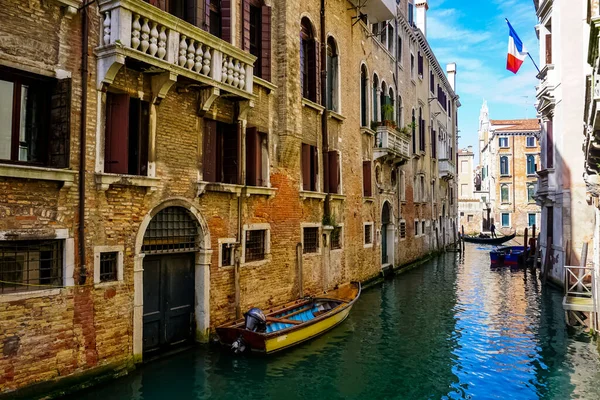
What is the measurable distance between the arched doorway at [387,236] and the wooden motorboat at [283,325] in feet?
25.4

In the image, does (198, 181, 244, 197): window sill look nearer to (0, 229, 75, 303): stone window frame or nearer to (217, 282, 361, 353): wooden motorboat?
(217, 282, 361, 353): wooden motorboat

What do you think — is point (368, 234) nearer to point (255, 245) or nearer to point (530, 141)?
point (255, 245)

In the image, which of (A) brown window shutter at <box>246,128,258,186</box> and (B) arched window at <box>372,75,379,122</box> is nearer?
(A) brown window shutter at <box>246,128,258,186</box>

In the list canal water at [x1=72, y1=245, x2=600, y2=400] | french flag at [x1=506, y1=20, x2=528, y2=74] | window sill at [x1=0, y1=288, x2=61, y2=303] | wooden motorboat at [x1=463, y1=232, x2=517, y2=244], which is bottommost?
canal water at [x1=72, y1=245, x2=600, y2=400]

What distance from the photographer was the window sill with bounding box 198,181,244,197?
859 cm

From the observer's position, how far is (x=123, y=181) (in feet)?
23.3

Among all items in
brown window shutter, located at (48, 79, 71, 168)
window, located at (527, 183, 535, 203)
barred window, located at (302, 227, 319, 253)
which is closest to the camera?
brown window shutter, located at (48, 79, 71, 168)

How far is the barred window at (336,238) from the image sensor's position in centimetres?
1392

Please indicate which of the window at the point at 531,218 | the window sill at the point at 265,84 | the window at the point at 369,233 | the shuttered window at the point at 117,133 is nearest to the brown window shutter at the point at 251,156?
the window sill at the point at 265,84

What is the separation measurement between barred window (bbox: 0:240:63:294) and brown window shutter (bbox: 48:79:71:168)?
3.83 ft

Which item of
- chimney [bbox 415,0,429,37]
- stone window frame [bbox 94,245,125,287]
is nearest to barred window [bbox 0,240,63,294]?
stone window frame [bbox 94,245,125,287]

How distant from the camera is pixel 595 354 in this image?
918 cm

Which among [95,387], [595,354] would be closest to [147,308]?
[95,387]

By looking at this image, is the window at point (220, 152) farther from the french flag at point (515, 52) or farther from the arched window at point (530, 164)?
the arched window at point (530, 164)
